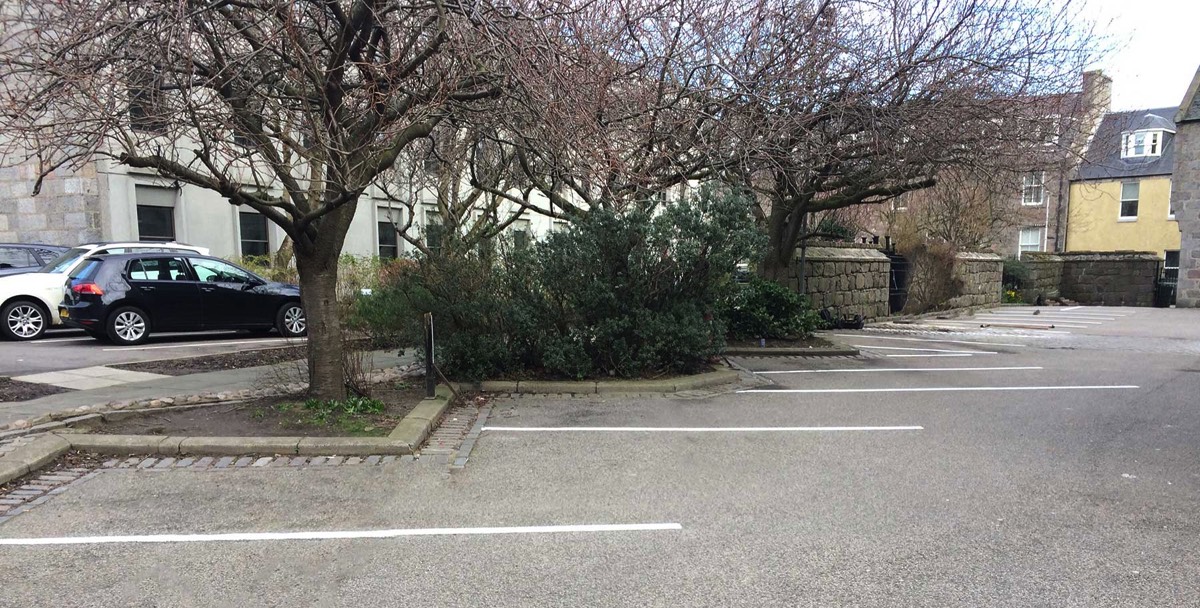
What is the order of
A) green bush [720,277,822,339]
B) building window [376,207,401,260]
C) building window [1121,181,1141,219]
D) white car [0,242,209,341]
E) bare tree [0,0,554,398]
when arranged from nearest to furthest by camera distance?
bare tree [0,0,554,398], white car [0,242,209,341], green bush [720,277,822,339], building window [376,207,401,260], building window [1121,181,1141,219]

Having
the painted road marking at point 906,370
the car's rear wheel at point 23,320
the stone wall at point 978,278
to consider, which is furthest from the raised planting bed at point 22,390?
the stone wall at point 978,278

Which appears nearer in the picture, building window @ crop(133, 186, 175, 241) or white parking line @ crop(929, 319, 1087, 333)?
building window @ crop(133, 186, 175, 241)

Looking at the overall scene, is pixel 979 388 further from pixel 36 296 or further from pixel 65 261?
pixel 65 261

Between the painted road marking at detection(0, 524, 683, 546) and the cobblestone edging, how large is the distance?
2657mm

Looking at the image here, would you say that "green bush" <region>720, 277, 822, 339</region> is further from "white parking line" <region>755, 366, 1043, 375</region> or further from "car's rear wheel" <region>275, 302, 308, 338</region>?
"car's rear wheel" <region>275, 302, 308, 338</region>

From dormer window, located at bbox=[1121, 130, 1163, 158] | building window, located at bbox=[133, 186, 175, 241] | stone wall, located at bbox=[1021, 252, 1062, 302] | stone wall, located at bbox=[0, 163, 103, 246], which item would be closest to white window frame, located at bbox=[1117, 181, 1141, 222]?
dormer window, located at bbox=[1121, 130, 1163, 158]

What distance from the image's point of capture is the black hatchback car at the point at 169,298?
38.0 ft

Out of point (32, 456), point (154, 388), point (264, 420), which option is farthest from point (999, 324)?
point (32, 456)

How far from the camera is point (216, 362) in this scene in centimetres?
1016

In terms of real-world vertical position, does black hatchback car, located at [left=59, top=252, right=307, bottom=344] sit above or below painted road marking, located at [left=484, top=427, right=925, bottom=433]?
above

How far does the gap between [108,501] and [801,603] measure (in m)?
4.55

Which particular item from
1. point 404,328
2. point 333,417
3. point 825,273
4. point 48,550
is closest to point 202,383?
point 404,328

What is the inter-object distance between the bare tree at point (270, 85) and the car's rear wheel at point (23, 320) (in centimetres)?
726

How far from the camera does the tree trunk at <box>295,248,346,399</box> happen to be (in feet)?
22.8
